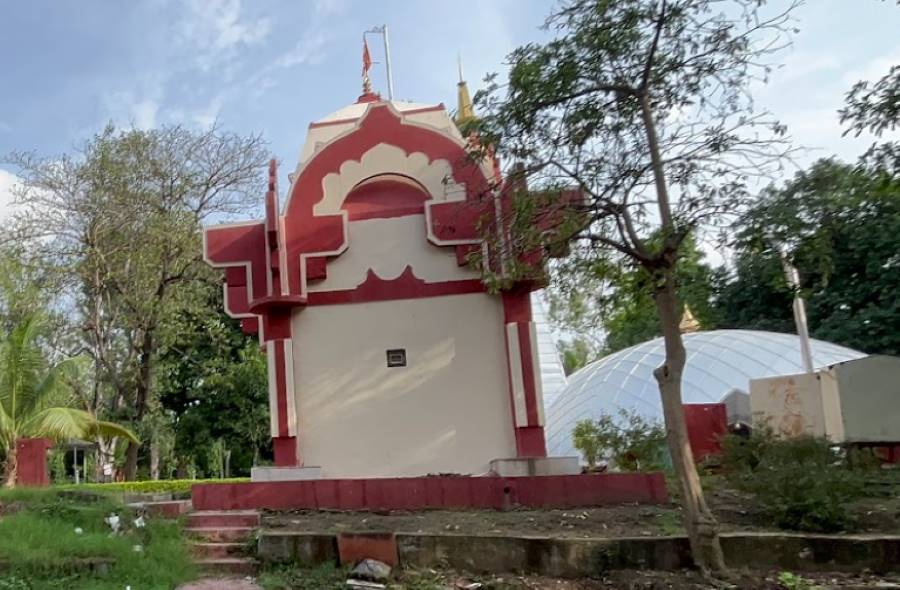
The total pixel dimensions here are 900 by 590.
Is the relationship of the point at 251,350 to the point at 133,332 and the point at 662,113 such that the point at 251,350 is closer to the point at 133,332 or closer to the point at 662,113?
the point at 133,332

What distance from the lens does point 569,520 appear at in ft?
25.4

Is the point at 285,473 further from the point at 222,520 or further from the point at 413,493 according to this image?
the point at 413,493

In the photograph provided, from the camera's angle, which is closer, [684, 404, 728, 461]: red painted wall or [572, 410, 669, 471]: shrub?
[572, 410, 669, 471]: shrub

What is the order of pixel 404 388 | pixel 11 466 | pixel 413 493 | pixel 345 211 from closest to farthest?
pixel 413 493 < pixel 404 388 < pixel 345 211 < pixel 11 466

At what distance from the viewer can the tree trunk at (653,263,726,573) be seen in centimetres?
623

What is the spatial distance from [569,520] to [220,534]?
11.5ft

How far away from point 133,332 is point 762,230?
1691 centimetres

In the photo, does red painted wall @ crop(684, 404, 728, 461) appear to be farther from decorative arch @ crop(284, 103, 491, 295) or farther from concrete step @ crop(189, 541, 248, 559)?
concrete step @ crop(189, 541, 248, 559)

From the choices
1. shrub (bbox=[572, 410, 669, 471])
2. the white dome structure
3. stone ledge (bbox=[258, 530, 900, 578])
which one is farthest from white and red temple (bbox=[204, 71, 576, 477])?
the white dome structure

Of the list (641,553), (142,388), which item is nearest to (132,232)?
(142,388)

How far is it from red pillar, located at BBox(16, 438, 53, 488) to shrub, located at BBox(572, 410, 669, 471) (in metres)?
9.11

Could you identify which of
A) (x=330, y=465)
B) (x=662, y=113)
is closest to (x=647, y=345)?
(x=330, y=465)

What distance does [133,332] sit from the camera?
778 inches

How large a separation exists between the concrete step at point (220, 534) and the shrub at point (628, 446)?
7.34 meters
